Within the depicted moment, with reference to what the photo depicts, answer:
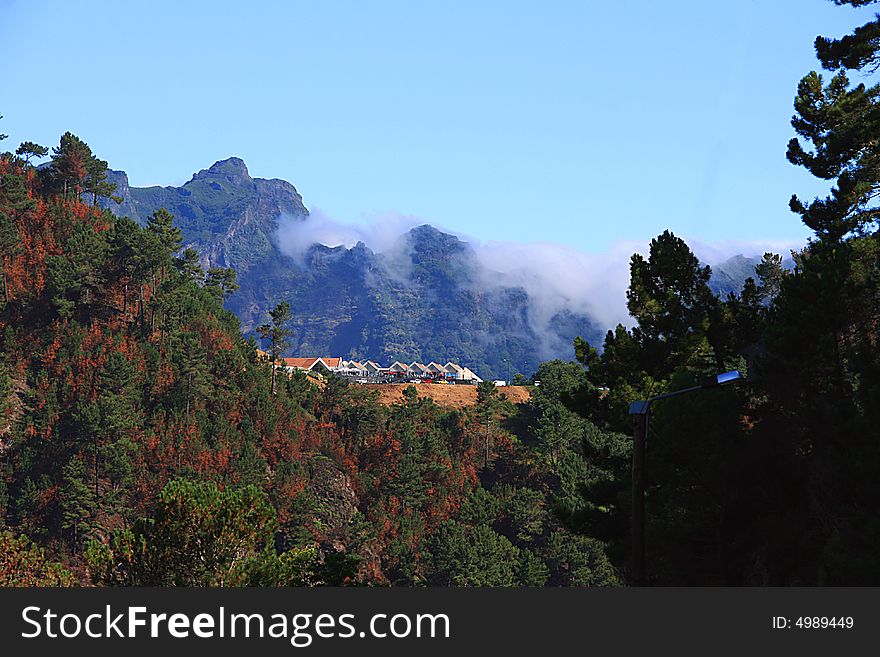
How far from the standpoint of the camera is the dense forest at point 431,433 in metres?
25.3

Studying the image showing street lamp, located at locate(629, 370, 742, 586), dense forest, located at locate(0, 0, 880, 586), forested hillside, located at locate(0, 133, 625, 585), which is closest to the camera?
street lamp, located at locate(629, 370, 742, 586)

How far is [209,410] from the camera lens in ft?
342

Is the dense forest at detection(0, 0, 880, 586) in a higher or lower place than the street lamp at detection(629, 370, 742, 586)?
higher

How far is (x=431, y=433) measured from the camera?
114m

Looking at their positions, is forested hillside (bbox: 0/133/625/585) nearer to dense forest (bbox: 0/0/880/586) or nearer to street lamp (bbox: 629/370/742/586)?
dense forest (bbox: 0/0/880/586)

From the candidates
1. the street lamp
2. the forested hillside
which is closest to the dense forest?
the forested hillside

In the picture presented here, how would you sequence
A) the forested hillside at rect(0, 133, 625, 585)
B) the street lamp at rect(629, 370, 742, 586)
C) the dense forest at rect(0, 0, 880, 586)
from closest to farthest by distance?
the street lamp at rect(629, 370, 742, 586)
the dense forest at rect(0, 0, 880, 586)
the forested hillside at rect(0, 133, 625, 585)

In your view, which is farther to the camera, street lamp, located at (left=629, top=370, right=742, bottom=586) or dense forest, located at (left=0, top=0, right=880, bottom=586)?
dense forest, located at (left=0, top=0, right=880, bottom=586)

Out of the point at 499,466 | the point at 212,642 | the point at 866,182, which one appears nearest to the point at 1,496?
the point at 499,466

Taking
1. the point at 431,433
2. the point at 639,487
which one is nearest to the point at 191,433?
the point at 431,433

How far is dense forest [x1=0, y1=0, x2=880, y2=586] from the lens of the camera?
25297 millimetres

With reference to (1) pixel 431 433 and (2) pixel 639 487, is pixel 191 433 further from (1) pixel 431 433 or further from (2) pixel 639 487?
(2) pixel 639 487

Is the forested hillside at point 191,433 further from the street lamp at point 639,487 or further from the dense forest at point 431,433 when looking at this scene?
the street lamp at point 639,487

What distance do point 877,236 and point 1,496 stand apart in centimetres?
7540
